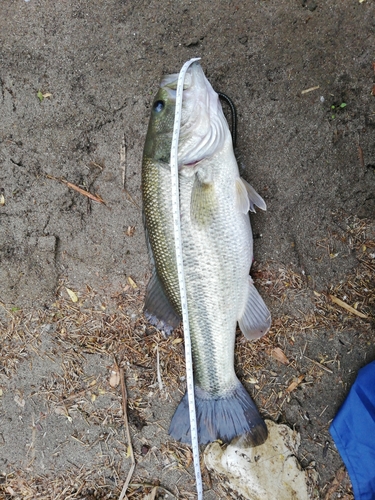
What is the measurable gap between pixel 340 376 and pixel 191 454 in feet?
3.67

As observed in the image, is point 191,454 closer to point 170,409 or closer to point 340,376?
point 170,409

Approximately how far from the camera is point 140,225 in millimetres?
2805

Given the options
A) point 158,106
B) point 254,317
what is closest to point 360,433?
point 254,317

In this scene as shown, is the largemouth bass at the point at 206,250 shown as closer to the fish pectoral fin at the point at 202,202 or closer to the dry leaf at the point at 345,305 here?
the fish pectoral fin at the point at 202,202

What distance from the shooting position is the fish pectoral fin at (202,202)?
2.25 m

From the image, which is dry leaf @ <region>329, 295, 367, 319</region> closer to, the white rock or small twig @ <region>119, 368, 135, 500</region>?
the white rock

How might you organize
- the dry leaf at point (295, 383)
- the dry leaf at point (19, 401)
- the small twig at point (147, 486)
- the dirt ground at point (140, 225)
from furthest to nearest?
the dry leaf at point (19, 401) < the small twig at point (147, 486) < the dry leaf at point (295, 383) < the dirt ground at point (140, 225)

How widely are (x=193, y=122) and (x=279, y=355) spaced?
5.15ft

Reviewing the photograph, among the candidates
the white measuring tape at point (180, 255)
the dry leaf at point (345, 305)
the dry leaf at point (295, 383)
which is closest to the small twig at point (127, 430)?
the white measuring tape at point (180, 255)

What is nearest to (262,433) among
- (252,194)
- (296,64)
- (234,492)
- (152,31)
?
(234,492)

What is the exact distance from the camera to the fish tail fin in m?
2.53

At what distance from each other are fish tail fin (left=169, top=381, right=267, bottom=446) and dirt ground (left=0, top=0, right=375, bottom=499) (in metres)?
0.19

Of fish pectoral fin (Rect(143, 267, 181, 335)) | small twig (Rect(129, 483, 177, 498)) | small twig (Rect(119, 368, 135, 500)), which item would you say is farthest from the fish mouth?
small twig (Rect(129, 483, 177, 498))

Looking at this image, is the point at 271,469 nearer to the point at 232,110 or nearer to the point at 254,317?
the point at 254,317
